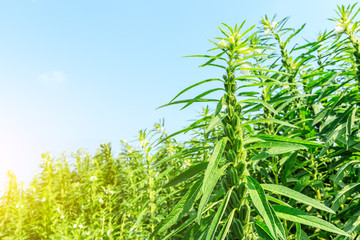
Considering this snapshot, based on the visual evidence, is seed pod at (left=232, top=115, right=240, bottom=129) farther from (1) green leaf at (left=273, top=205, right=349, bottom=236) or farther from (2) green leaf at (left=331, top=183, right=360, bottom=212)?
(2) green leaf at (left=331, top=183, right=360, bottom=212)

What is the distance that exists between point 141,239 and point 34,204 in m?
4.30

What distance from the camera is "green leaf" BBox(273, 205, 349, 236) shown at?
0.85m

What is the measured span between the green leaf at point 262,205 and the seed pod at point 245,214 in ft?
0.35

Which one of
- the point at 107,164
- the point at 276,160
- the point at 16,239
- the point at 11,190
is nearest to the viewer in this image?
the point at 276,160

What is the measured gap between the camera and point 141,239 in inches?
104

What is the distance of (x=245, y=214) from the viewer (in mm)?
962

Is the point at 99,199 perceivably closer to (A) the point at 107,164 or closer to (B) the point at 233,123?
(A) the point at 107,164

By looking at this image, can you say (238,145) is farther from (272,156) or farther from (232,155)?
(272,156)

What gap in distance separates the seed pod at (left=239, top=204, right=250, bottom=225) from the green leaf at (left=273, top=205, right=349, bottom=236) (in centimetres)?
9

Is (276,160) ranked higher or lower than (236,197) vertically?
higher

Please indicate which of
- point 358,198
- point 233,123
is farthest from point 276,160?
point 233,123

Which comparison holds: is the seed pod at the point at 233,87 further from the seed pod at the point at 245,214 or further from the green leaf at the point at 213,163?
the seed pod at the point at 245,214

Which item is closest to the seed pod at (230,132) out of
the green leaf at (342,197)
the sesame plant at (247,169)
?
the sesame plant at (247,169)

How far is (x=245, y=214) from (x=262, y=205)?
0.49 ft
